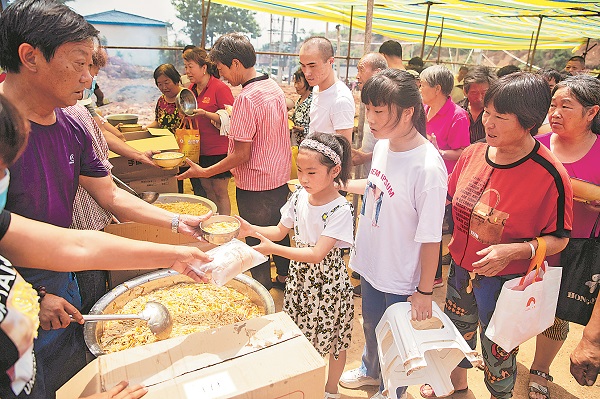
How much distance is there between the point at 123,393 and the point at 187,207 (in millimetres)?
2271

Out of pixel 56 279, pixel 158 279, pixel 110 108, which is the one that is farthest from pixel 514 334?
→ pixel 110 108

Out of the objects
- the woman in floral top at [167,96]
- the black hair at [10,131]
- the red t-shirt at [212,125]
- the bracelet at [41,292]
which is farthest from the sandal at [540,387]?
the woman in floral top at [167,96]

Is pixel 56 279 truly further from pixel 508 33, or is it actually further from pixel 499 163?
pixel 508 33

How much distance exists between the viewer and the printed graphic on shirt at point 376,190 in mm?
2052

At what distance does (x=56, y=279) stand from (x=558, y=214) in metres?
2.34

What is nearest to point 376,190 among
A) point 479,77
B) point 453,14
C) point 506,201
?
point 506,201

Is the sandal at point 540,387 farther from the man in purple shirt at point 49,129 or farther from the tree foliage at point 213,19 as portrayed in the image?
the tree foliage at point 213,19

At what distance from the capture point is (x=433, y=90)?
3658 mm

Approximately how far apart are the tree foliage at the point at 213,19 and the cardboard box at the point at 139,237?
107 feet

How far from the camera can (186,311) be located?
1.99 metres

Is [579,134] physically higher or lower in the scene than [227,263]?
higher

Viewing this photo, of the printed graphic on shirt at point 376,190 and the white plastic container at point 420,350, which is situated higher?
the printed graphic on shirt at point 376,190

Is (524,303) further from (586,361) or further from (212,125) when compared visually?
(212,125)

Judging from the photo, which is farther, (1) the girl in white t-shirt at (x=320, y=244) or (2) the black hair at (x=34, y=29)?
(1) the girl in white t-shirt at (x=320, y=244)
